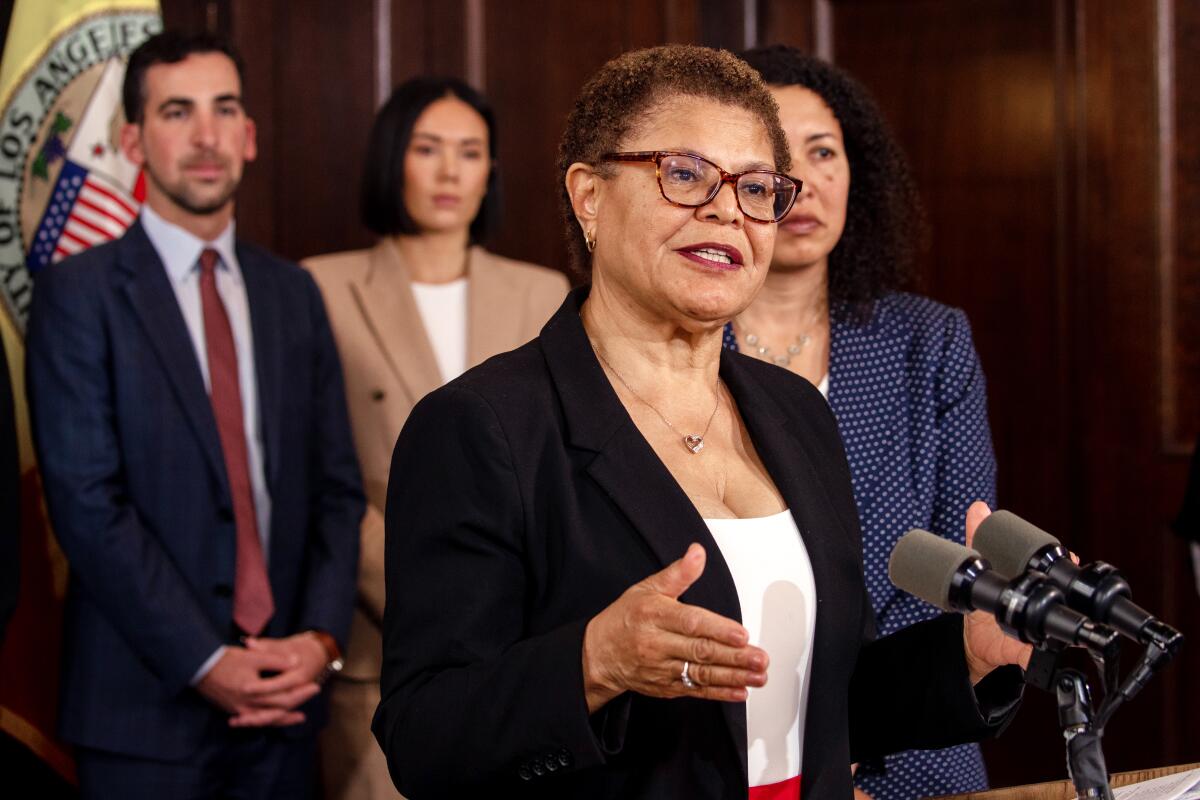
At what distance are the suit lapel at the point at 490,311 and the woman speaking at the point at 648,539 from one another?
1474mm

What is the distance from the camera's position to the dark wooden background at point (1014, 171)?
388 centimetres

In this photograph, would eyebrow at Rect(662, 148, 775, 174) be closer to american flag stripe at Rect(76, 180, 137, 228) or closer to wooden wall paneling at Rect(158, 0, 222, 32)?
american flag stripe at Rect(76, 180, 137, 228)

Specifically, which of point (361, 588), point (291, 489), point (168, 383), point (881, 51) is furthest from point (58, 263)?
point (881, 51)

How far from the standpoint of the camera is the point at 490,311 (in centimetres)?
331

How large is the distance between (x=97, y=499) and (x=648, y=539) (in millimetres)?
1563

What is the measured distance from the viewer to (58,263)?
283 cm

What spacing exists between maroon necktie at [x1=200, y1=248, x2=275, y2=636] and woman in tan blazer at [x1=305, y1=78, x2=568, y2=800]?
307mm

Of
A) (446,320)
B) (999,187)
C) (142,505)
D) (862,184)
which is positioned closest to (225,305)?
(142,505)

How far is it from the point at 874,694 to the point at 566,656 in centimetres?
54

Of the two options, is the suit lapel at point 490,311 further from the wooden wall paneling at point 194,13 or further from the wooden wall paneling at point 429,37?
the wooden wall paneling at point 194,13

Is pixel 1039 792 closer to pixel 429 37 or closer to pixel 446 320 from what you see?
pixel 446 320

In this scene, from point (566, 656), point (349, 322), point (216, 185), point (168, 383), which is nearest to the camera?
point (566, 656)

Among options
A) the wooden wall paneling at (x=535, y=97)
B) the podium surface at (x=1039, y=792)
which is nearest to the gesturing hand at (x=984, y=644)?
the podium surface at (x=1039, y=792)

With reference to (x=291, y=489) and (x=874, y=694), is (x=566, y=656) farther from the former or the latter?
(x=291, y=489)
